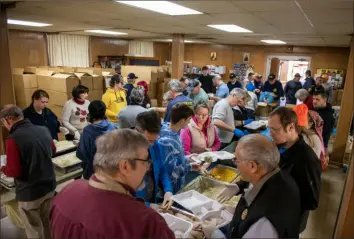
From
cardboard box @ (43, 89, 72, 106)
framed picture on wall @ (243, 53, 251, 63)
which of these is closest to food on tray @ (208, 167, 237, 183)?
cardboard box @ (43, 89, 72, 106)

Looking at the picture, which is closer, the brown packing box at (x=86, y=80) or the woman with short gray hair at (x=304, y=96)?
the brown packing box at (x=86, y=80)

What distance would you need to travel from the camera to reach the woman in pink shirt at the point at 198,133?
2768mm

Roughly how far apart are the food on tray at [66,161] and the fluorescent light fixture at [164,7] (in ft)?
5.91

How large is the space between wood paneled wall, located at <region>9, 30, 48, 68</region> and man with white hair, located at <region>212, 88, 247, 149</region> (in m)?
5.91

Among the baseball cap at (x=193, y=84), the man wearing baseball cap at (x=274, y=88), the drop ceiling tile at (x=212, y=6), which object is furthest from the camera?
the man wearing baseball cap at (x=274, y=88)

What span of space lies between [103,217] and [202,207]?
0.96m

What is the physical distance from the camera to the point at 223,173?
2.54m

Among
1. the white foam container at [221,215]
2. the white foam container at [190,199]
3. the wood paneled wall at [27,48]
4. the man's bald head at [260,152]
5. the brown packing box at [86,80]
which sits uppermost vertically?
the wood paneled wall at [27,48]

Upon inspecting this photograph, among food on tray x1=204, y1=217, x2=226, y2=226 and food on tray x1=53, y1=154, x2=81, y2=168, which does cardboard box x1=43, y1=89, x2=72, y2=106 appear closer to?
food on tray x1=53, y1=154, x2=81, y2=168

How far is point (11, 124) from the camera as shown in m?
2.12

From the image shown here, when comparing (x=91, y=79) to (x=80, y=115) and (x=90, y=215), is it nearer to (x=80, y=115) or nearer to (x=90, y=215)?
(x=80, y=115)

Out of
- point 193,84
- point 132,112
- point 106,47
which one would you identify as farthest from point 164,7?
point 106,47

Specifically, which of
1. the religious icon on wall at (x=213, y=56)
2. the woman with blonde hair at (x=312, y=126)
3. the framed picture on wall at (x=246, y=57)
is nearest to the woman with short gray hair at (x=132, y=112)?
the woman with blonde hair at (x=312, y=126)

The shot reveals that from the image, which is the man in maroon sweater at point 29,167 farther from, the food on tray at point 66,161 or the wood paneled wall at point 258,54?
the wood paneled wall at point 258,54
